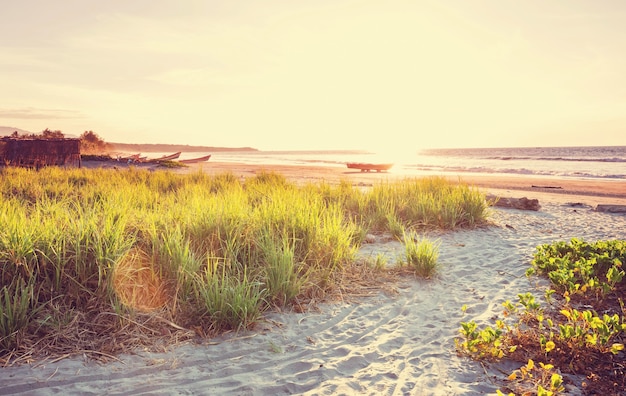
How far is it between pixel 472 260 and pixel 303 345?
3.62 m

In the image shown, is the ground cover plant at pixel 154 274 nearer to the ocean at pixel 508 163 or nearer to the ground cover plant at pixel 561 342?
the ground cover plant at pixel 561 342

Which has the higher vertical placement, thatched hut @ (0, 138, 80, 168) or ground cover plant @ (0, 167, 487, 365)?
thatched hut @ (0, 138, 80, 168)

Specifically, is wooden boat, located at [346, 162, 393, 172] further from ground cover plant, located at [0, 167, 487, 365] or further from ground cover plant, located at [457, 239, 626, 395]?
ground cover plant, located at [457, 239, 626, 395]

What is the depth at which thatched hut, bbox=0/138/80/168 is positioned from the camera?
1619 cm

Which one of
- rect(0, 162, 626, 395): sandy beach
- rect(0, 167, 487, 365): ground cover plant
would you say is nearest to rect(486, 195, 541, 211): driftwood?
rect(0, 162, 626, 395): sandy beach

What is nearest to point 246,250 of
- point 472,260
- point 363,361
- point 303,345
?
point 303,345

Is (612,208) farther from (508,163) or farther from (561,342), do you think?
(508,163)

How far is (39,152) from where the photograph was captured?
54.6 ft

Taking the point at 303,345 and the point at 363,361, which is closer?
the point at 363,361

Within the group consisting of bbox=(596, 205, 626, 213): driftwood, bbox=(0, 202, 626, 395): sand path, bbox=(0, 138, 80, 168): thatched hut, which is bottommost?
bbox=(0, 202, 626, 395): sand path

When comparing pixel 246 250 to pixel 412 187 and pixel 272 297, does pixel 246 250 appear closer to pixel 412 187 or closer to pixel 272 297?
pixel 272 297

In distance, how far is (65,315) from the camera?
3613mm

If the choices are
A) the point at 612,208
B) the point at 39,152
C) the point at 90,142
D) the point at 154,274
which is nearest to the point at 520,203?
the point at 612,208

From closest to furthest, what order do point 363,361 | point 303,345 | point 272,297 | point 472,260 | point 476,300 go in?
point 363,361 < point 303,345 < point 272,297 < point 476,300 < point 472,260
